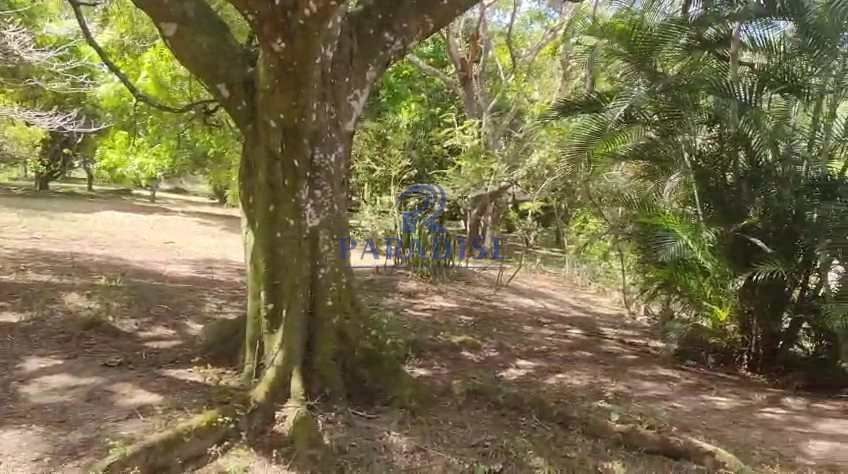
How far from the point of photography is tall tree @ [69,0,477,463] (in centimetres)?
394

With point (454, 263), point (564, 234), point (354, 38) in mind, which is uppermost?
point (354, 38)

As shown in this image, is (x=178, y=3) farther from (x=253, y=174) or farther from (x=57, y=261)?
(x=57, y=261)

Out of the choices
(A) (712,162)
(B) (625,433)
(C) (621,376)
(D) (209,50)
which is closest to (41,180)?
(D) (209,50)

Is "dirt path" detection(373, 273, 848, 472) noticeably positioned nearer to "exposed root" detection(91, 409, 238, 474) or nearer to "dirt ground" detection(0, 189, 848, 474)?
"dirt ground" detection(0, 189, 848, 474)

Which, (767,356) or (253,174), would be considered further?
(767,356)

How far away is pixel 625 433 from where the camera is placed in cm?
407

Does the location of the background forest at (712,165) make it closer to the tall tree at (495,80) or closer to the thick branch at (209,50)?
the tall tree at (495,80)

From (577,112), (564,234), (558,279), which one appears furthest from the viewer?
(558,279)

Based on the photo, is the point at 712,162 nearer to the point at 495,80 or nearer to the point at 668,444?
the point at 668,444

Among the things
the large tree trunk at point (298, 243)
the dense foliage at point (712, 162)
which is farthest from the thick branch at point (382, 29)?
the dense foliage at point (712, 162)

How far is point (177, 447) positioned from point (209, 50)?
2.47m

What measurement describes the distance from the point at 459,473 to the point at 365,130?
9.42 metres

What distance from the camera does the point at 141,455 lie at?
3.19 metres

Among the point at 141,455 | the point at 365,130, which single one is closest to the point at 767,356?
the point at 141,455
